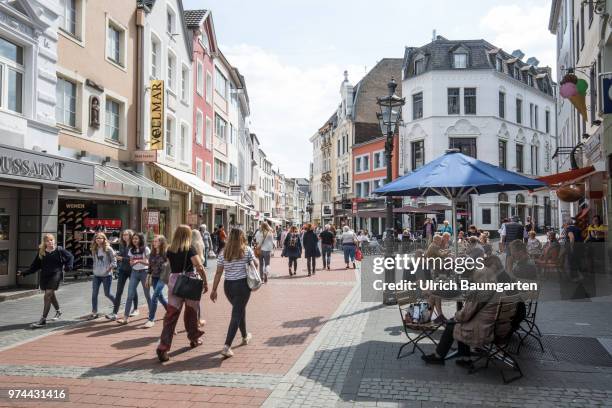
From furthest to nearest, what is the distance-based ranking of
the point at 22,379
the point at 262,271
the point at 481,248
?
1. the point at 262,271
2. the point at 481,248
3. the point at 22,379

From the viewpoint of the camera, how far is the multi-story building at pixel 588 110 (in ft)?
42.8

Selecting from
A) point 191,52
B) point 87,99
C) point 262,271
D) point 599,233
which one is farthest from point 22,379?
point 191,52

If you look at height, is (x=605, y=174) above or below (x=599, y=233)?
above

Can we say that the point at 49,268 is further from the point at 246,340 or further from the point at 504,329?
the point at 504,329

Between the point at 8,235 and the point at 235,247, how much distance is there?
26.8 feet

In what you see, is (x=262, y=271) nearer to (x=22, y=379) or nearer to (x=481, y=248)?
(x=481, y=248)

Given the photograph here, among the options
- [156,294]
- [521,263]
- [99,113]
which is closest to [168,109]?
[99,113]

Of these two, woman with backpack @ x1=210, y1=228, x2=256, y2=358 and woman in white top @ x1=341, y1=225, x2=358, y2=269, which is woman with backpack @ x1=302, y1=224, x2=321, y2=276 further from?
woman with backpack @ x1=210, y1=228, x2=256, y2=358

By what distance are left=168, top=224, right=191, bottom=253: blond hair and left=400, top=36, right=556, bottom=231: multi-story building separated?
32.4 m

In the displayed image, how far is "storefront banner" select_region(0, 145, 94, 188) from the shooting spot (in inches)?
404

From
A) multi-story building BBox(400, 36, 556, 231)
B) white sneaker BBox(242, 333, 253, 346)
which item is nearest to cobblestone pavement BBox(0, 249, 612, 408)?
white sneaker BBox(242, 333, 253, 346)

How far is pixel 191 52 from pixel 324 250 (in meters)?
12.4

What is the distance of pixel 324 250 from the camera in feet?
61.8

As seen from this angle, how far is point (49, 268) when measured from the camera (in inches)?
330
